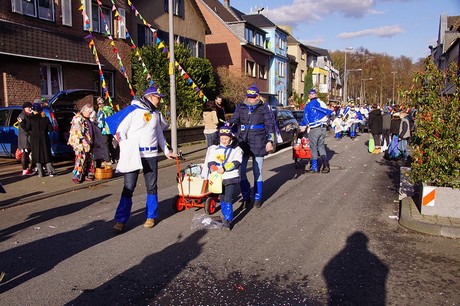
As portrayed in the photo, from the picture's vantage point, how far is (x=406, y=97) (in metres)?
6.98

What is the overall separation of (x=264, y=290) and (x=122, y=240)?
2.28m

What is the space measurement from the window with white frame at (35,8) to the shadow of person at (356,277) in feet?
50.6

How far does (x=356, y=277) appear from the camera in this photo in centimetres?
428

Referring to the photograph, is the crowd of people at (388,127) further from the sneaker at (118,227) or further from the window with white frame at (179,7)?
the window with white frame at (179,7)

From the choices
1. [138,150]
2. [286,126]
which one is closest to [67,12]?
[286,126]

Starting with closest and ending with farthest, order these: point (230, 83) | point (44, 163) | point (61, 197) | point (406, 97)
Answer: point (406, 97) < point (61, 197) < point (44, 163) < point (230, 83)

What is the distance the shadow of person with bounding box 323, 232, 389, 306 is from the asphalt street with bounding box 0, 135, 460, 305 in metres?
0.01

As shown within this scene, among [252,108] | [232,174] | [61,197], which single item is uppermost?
[252,108]

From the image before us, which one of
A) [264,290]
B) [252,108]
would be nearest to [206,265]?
[264,290]

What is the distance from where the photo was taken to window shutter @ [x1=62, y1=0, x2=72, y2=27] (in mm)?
17625

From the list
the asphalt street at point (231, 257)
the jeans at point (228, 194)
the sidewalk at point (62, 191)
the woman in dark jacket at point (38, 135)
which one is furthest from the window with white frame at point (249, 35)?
the jeans at point (228, 194)

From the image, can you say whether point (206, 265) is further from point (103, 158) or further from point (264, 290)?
point (103, 158)

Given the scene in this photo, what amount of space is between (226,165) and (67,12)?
15.0m

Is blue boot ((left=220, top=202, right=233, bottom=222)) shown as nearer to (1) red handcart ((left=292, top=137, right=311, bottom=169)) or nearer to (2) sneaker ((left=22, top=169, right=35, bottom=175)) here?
(1) red handcart ((left=292, top=137, right=311, bottom=169))
